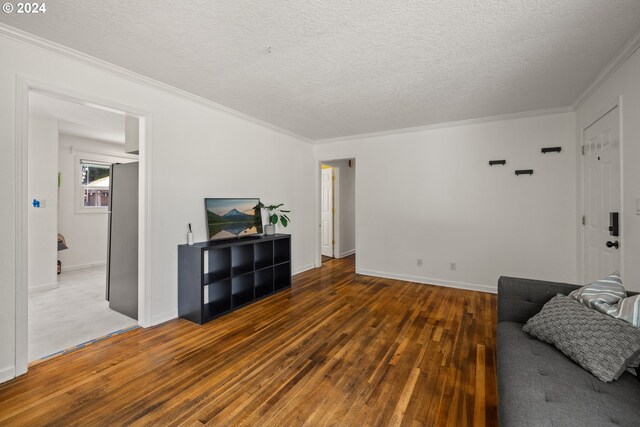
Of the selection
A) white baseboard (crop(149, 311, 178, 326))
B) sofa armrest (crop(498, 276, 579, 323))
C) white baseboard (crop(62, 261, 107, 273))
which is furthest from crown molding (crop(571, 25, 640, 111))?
white baseboard (crop(62, 261, 107, 273))

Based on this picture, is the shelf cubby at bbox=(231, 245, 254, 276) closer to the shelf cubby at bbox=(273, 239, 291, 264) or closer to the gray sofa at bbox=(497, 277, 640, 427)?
the shelf cubby at bbox=(273, 239, 291, 264)

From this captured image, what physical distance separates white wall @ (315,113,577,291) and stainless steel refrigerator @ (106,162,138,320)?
140 inches

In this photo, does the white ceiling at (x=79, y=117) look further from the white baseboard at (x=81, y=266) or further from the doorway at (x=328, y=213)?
the doorway at (x=328, y=213)

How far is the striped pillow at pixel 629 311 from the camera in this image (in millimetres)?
1427

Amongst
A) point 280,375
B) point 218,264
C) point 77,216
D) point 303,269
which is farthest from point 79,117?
point 280,375

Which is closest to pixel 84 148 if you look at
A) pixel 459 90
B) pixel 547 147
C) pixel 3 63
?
pixel 3 63

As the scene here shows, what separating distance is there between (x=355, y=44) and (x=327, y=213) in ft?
16.6

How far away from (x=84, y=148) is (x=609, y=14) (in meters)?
7.86

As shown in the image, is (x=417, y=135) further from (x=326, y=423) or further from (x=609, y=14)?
(x=326, y=423)

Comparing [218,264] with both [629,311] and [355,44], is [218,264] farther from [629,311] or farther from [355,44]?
[629,311]

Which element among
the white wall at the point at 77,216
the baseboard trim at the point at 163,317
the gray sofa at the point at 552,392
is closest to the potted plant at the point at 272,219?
the baseboard trim at the point at 163,317

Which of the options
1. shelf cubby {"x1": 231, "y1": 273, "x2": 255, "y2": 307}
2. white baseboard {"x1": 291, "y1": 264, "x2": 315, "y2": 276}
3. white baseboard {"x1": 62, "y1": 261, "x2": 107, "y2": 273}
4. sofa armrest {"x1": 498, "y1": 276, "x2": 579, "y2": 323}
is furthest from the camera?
white baseboard {"x1": 62, "y1": 261, "x2": 107, "y2": 273}

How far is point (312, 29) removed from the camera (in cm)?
210

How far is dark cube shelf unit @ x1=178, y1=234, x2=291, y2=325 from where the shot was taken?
A: 311 cm
